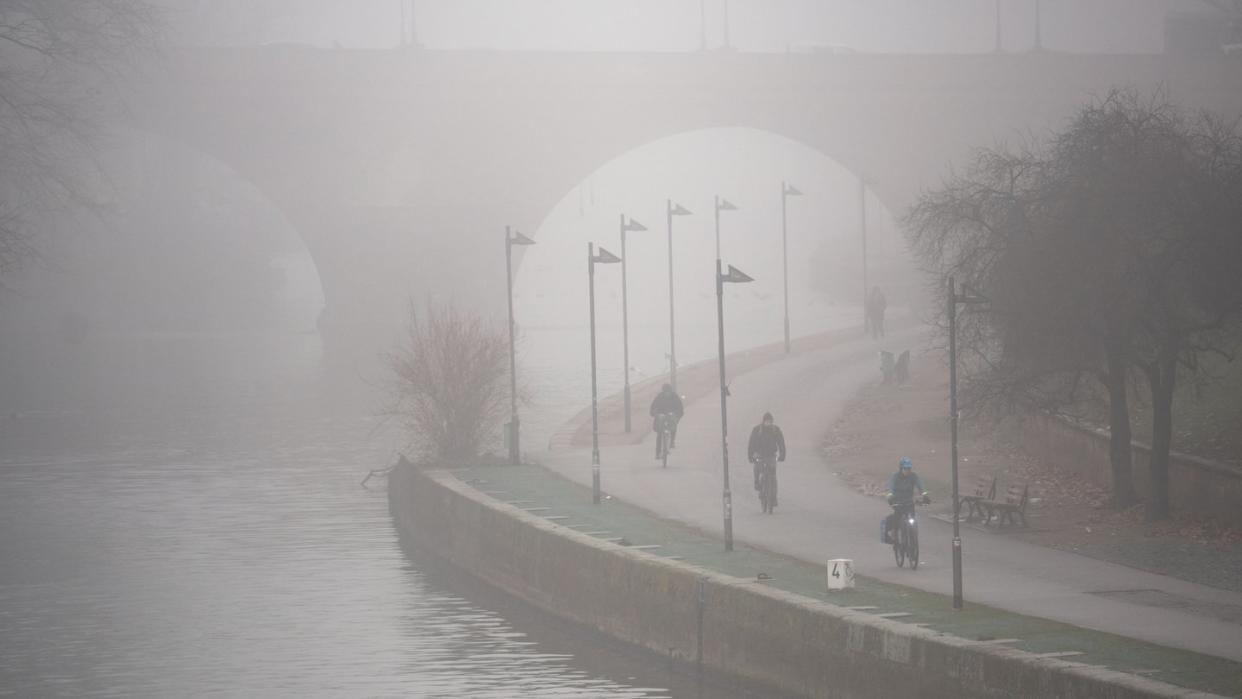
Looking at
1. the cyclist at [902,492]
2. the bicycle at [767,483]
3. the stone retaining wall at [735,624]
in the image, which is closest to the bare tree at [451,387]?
the stone retaining wall at [735,624]

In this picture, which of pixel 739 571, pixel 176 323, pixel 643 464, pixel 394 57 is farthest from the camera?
pixel 176 323

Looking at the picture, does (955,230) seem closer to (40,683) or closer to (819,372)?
(40,683)

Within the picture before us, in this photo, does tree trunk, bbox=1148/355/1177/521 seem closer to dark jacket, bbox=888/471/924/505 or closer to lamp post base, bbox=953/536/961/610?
dark jacket, bbox=888/471/924/505

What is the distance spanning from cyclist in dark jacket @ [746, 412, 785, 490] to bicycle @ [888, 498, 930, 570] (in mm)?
5115

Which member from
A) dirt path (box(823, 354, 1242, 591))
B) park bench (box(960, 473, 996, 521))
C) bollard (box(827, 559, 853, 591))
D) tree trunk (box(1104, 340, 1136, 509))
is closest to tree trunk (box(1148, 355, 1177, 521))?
dirt path (box(823, 354, 1242, 591))

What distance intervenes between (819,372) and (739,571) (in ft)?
98.1

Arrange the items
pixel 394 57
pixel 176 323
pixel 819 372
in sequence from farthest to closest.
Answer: pixel 176 323, pixel 394 57, pixel 819 372

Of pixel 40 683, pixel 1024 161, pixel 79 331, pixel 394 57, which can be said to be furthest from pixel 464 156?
pixel 40 683

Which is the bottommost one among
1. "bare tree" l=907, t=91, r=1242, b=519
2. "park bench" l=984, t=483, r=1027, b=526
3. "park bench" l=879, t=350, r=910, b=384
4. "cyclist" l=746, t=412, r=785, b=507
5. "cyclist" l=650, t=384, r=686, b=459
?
"park bench" l=984, t=483, r=1027, b=526

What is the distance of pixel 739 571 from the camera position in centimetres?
2202

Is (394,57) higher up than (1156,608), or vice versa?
(394,57)

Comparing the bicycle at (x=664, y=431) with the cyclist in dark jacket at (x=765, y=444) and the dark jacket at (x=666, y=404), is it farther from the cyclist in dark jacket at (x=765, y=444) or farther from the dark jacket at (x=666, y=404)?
the cyclist in dark jacket at (x=765, y=444)

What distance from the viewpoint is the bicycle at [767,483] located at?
27656 millimetres

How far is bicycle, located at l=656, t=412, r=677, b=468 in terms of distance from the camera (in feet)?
110
